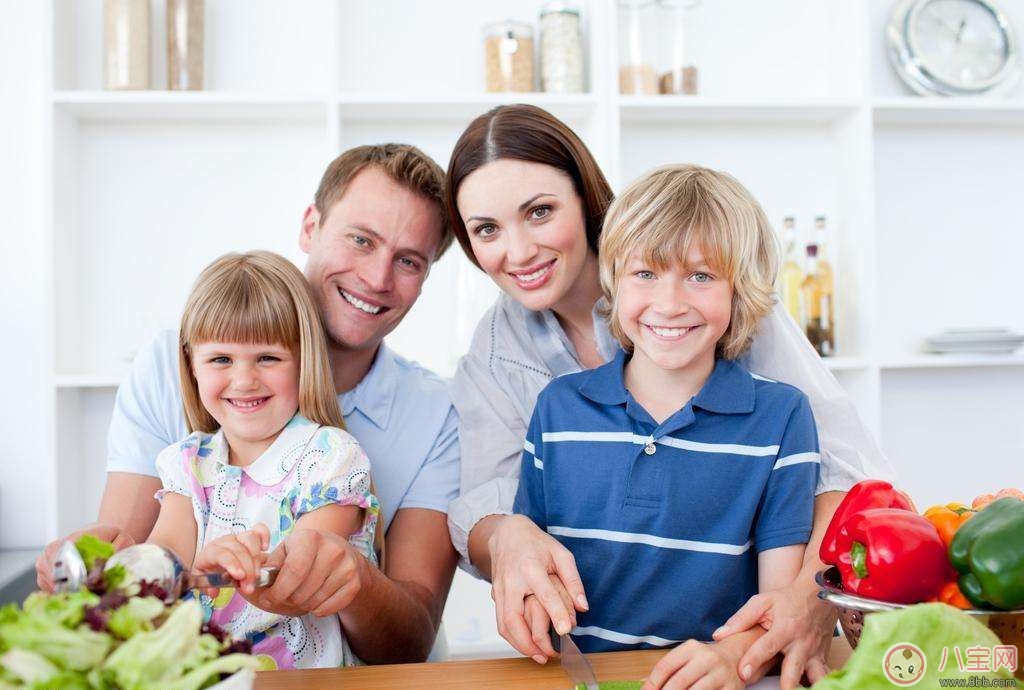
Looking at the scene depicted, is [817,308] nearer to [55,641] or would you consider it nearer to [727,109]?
[727,109]

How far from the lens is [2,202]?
2699 mm

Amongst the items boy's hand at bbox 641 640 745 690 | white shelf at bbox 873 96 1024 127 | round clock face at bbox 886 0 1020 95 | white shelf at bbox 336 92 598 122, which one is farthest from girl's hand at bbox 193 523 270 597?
round clock face at bbox 886 0 1020 95

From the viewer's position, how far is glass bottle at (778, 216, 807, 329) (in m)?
2.79

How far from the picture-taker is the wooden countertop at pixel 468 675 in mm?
966

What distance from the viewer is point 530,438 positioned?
1.41m

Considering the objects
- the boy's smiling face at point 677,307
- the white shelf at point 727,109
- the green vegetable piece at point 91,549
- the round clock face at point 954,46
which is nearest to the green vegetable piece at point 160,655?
the green vegetable piece at point 91,549

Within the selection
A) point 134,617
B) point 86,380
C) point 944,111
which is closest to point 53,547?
point 134,617

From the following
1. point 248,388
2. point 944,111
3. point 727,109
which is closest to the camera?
point 248,388

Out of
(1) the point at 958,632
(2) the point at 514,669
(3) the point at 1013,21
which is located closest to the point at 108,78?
(2) the point at 514,669

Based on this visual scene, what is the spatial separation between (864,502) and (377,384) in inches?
38.3

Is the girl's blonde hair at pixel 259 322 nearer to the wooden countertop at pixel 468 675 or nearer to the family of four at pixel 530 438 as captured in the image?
the family of four at pixel 530 438

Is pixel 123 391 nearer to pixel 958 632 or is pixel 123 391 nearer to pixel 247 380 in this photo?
pixel 247 380

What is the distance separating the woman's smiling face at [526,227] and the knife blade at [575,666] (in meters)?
0.62

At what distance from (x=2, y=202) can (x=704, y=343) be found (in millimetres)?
2313
